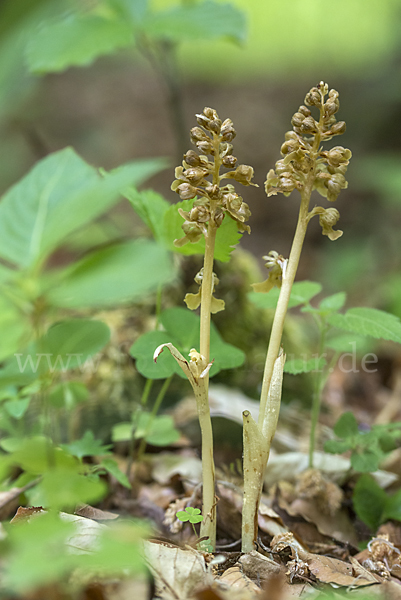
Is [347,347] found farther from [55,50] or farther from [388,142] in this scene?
[388,142]

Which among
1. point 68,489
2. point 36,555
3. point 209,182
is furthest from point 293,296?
point 36,555

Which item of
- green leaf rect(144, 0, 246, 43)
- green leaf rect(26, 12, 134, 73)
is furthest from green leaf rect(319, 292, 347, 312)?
green leaf rect(26, 12, 134, 73)

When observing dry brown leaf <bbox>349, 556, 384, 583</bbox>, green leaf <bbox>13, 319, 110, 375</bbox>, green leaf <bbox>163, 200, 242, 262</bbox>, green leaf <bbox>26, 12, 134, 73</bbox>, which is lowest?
dry brown leaf <bbox>349, 556, 384, 583</bbox>

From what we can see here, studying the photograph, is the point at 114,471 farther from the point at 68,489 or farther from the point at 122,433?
the point at 68,489

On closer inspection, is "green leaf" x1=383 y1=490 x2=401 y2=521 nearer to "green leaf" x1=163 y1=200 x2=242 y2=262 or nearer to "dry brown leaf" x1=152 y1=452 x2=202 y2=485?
"dry brown leaf" x1=152 y1=452 x2=202 y2=485

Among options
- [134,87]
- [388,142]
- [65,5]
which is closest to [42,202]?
[65,5]

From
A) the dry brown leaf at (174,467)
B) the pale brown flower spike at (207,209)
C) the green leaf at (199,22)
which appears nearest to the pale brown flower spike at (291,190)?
the pale brown flower spike at (207,209)
